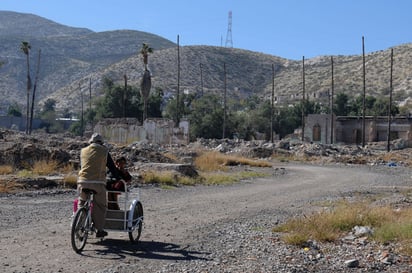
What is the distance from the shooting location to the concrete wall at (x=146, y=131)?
59500 mm

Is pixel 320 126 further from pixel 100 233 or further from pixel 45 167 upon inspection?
pixel 100 233

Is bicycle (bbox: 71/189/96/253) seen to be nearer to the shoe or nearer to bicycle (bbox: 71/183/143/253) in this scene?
bicycle (bbox: 71/183/143/253)

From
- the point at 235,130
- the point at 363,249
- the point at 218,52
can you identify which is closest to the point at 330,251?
the point at 363,249

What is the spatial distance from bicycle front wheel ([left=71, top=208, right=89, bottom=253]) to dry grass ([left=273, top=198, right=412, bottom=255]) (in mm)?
3652

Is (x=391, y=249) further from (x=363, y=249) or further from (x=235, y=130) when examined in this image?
(x=235, y=130)

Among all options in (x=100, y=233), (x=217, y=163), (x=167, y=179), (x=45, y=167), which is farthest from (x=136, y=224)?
(x=217, y=163)

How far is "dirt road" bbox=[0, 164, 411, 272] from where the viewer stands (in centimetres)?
933

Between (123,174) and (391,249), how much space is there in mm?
4778

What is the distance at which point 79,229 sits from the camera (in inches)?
386

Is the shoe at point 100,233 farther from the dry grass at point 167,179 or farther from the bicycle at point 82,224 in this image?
the dry grass at point 167,179

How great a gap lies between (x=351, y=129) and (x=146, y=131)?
28767 millimetres

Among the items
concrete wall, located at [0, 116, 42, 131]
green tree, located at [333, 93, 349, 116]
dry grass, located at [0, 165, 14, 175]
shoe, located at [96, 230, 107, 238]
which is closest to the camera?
shoe, located at [96, 230, 107, 238]

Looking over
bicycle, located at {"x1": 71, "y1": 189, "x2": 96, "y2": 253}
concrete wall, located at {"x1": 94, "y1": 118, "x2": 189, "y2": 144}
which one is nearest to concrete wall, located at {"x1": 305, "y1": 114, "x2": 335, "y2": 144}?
concrete wall, located at {"x1": 94, "y1": 118, "x2": 189, "y2": 144}

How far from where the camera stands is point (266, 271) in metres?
9.01
